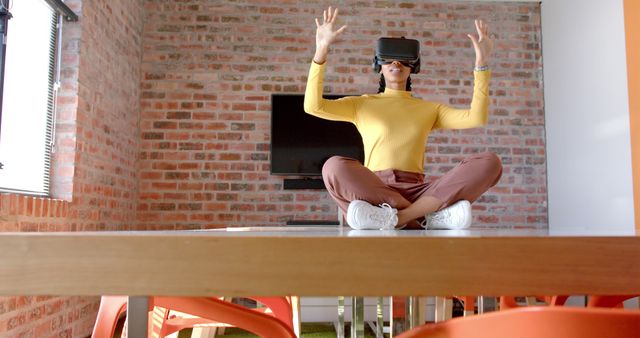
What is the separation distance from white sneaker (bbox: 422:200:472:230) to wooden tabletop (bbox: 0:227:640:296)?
1258mm

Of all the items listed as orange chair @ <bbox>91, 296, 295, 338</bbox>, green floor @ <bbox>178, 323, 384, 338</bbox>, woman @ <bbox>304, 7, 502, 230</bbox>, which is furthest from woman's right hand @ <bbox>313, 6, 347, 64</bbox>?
green floor @ <bbox>178, 323, 384, 338</bbox>

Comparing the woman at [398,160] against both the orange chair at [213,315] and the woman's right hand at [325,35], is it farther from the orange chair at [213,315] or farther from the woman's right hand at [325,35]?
the orange chair at [213,315]

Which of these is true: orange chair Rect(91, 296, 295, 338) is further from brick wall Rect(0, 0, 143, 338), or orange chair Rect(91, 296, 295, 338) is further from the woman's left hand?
brick wall Rect(0, 0, 143, 338)

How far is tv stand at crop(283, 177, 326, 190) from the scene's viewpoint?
15.8 ft

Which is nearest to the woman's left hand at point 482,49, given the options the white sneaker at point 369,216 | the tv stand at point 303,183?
the white sneaker at point 369,216

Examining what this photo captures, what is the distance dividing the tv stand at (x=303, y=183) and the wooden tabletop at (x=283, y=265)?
429 centimetres

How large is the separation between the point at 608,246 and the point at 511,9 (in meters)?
5.10

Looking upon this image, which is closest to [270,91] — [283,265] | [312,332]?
[312,332]

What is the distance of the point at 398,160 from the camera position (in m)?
2.24

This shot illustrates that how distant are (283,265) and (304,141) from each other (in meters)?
4.30

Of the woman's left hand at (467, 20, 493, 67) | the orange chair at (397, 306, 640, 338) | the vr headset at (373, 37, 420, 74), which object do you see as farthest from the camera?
the vr headset at (373, 37, 420, 74)

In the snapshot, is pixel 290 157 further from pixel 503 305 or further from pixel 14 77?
pixel 503 305

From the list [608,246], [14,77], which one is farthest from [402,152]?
[14,77]

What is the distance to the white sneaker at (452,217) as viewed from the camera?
1.78 m
